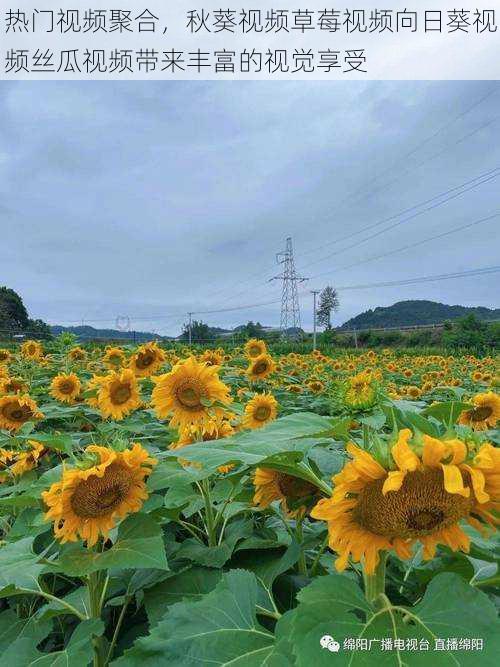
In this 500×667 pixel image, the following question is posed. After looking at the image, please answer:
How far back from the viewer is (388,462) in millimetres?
947

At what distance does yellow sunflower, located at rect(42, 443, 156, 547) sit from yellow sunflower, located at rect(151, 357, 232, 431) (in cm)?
75

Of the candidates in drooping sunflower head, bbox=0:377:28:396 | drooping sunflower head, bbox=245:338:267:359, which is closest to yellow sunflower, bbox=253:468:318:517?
drooping sunflower head, bbox=0:377:28:396

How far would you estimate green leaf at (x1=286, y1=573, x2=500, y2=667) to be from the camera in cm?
83

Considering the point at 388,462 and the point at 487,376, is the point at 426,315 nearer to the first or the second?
the point at 487,376

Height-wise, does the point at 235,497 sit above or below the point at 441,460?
below

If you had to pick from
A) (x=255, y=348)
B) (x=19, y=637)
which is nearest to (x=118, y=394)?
(x=19, y=637)

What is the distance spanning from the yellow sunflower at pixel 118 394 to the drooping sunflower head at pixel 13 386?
1.13 metres

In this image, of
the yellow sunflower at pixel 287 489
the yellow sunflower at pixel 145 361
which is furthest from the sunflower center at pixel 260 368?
the yellow sunflower at pixel 287 489

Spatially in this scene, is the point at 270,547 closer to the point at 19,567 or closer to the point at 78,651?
the point at 78,651

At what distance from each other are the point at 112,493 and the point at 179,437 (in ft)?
2.83

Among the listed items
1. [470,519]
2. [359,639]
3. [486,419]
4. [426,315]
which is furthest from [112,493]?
[426,315]

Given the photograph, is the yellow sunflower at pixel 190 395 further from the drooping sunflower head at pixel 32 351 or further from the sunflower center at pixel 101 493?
the drooping sunflower head at pixel 32 351

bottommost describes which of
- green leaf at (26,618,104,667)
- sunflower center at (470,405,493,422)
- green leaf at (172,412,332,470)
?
green leaf at (26,618,104,667)

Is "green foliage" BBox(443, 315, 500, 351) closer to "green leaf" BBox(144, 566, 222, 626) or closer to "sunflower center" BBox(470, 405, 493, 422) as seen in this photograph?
"sunflower center" BBox(470, 405, 493, 422)
